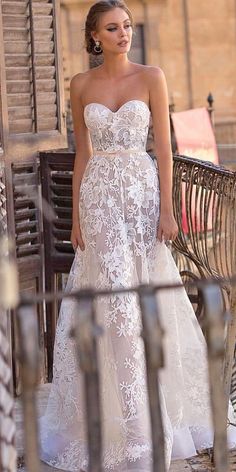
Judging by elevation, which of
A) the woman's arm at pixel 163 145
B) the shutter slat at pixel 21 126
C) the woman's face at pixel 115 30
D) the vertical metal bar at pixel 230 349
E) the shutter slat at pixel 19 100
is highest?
the woman's face at pixel 115 30

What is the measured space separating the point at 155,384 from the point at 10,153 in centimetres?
347

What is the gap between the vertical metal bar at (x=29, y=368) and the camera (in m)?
2.81

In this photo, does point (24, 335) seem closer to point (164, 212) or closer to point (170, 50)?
point (164, 212)

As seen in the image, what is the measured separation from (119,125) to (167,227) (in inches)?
19.9

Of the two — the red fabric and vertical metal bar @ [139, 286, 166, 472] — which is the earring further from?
the red fabric

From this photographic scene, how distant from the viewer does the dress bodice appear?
5.34 m

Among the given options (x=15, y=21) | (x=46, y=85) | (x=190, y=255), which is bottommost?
(x=190, y=255)

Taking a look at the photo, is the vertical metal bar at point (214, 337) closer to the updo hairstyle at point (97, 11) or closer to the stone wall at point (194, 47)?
the updo hairstyle at point (97, 11)

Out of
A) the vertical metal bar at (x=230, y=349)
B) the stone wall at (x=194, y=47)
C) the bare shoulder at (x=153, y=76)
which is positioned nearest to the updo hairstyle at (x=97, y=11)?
the bare shoulder at (x=153, y=76)

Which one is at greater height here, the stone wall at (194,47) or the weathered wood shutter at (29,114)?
the stone wall at (194,47)

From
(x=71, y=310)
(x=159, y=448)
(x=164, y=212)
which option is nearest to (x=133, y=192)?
(x=164, y=212)

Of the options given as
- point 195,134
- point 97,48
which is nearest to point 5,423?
point 97,48

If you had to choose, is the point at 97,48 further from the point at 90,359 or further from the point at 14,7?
the point at 90,359

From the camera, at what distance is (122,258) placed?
17.6 feet
